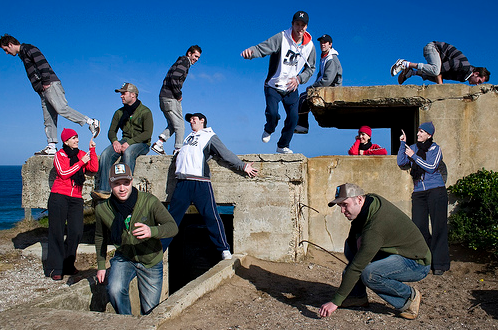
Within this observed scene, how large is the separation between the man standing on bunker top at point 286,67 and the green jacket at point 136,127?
1760 millimetres

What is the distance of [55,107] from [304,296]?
4830mm

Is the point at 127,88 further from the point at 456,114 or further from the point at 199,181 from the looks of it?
the point at 456,114

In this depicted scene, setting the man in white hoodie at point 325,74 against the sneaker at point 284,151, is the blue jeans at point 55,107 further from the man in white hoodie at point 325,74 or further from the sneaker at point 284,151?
the man in white hoodie at point 325,74

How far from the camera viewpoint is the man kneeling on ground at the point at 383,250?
3522 millimetres

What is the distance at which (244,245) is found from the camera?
235 inches

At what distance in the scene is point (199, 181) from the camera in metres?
5.48

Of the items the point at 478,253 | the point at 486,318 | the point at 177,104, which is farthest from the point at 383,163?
the point at 177,104

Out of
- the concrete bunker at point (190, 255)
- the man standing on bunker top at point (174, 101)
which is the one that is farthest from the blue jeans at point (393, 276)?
the concrete bunker at point (190, 255)

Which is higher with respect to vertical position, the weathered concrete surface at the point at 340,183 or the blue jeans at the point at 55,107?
the blue jeans at the point at 55,107

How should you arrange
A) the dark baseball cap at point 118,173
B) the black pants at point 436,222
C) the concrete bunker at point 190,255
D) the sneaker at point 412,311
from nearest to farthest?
the dark baseball cap at point 118,173 → the sneaker at point 412,311 → the black pants at point 436,222 → the concrete bunker at point 190,255

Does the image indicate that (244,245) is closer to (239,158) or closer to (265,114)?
(239,158)

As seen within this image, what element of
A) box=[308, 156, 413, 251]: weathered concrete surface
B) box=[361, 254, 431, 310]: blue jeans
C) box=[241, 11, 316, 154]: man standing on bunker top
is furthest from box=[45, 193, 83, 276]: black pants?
box=[361, 254, 431, 310]: blue jeans

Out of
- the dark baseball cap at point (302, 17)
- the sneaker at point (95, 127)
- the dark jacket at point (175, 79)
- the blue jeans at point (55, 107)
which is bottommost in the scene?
the sneaker at point (95, 127)

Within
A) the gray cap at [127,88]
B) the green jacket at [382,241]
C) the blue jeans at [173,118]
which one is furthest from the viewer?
the blue jeans at [173,118]
